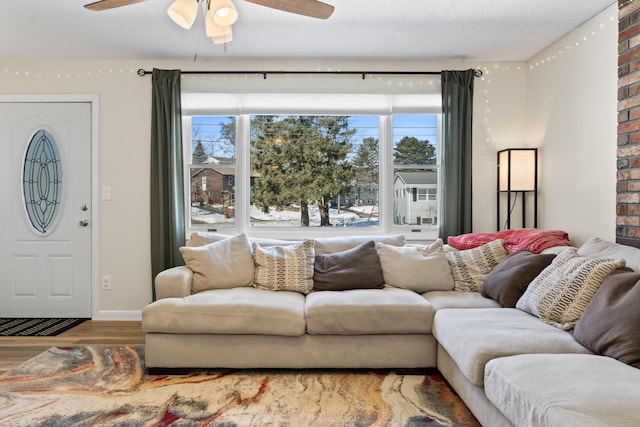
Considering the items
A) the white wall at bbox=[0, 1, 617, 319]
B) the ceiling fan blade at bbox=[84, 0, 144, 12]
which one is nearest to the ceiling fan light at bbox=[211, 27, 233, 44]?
the ceiling fan blade at bbox=[84, 0, 144, 12]

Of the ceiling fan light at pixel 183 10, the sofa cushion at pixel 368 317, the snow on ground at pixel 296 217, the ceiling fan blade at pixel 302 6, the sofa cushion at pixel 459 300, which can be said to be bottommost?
the sofa cushion at pixel 368 317

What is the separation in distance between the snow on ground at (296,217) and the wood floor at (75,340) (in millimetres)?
1101

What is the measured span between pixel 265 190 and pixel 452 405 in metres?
2.49

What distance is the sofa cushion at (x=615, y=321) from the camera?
1.94 metres

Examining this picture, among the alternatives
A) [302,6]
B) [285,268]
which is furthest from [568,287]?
[302,6]

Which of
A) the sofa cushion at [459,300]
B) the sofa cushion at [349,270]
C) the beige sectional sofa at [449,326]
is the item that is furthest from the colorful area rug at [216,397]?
the sofa cushion at [349,270]

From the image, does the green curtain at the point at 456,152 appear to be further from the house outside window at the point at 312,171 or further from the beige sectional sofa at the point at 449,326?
the beige sectional sofa at the point at 449,326

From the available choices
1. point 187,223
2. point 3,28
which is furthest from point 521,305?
point 3,28

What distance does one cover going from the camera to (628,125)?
9.43 feet

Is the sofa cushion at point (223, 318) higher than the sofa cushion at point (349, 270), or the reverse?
the sofa cushion at point (349, 270)

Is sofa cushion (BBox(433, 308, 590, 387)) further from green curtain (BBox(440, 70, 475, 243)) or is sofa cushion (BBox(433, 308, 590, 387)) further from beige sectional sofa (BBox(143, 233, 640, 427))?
green curtain (BBox(440, 70, 475, 243))

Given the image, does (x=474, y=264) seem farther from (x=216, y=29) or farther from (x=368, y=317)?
(x=216, y=29)

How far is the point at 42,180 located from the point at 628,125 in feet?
15.1

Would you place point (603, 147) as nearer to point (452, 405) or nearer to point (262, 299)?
point (452, 405)
